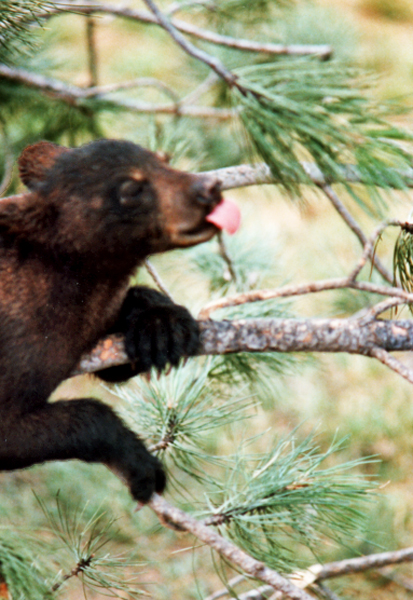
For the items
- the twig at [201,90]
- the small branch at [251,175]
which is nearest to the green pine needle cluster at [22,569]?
the small branch at [251,175]

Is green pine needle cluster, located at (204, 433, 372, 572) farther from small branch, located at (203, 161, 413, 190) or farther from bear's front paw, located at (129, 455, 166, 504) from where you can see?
small branch, located at (203, 161, 413, 190)

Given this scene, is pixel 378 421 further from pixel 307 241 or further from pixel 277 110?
pixel 277 110

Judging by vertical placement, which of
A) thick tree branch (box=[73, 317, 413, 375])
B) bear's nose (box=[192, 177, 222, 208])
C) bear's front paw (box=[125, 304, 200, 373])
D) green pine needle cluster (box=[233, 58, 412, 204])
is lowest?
bear's front paw (box=[125, 304, 200, 373])

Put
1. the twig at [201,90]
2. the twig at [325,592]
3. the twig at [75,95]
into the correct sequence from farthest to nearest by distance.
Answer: the twig at [201,90] → the twig at [75,95] → the twig at [325,592]

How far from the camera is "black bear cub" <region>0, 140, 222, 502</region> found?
830mm

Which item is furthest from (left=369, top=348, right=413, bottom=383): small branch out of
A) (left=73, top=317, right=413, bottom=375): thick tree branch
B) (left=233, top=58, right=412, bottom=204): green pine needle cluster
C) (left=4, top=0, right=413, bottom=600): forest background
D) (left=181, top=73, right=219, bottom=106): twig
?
(left=181, top=73, right=219, bottom=106): twig

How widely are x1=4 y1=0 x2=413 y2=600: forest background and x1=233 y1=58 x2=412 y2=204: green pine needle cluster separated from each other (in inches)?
2.1

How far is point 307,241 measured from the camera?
3268mm

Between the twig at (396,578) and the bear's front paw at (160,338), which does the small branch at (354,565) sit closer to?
the bear's front paw at (160,338)

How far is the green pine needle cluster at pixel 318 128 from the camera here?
35.6 inches

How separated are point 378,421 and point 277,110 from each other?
4.95 feet

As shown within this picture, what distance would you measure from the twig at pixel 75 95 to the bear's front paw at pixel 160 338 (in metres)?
0.62

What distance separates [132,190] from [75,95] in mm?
849

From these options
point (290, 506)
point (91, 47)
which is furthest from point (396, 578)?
point (91, 47)
